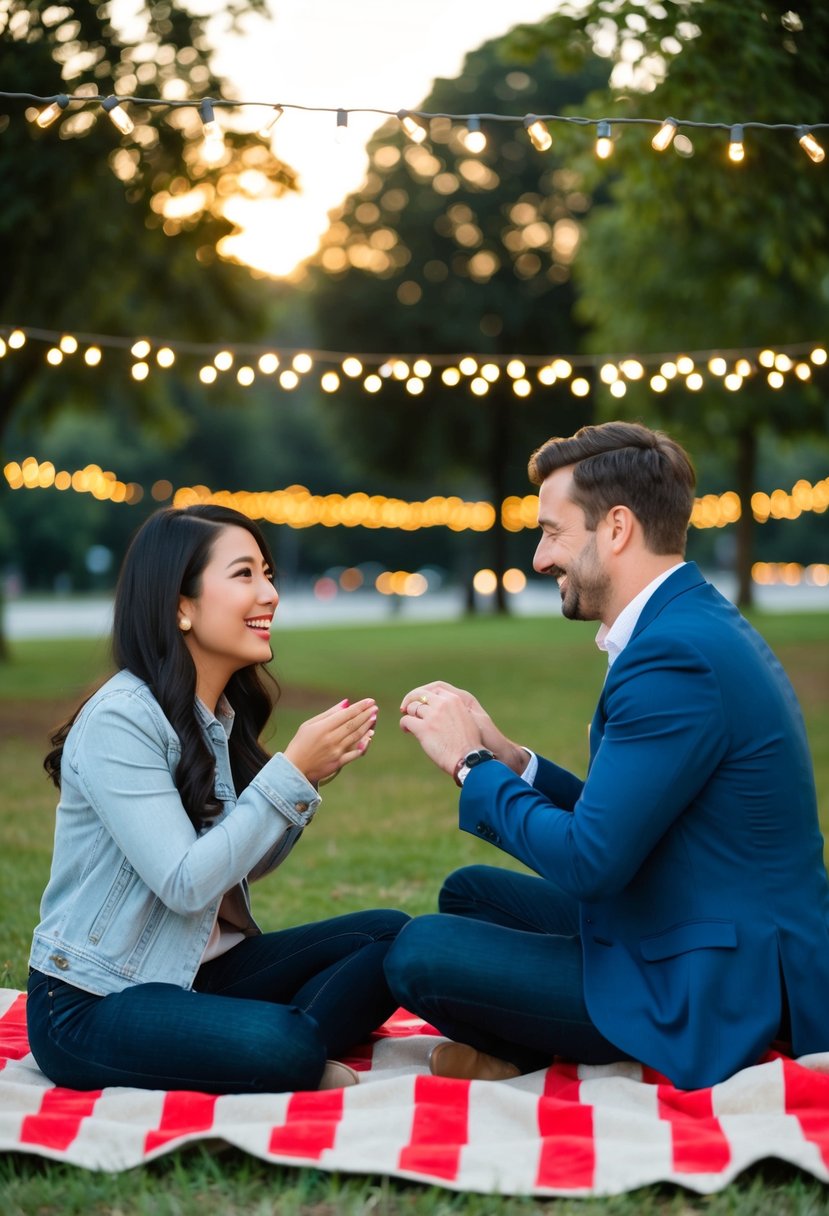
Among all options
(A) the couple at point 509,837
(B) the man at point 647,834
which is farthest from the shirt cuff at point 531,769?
(B) the man at point 647,834

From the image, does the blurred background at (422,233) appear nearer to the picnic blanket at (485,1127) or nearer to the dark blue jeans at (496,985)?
the dark blue jeans at (496,985)

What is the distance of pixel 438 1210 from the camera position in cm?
259

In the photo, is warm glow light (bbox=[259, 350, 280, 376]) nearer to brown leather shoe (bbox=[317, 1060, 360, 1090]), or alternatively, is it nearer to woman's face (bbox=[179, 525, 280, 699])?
woman's face (bbox=[179, 525, 280, 699])

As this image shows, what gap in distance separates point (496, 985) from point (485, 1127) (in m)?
0.31

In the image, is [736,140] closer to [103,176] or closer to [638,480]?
[638,480]

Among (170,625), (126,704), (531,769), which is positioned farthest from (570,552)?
(126,704)

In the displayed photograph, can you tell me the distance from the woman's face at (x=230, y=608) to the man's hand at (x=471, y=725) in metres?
0.42

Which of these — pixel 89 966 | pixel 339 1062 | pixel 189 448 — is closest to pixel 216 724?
pixel 89 966

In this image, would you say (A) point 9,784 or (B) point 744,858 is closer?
(B) point 744,858

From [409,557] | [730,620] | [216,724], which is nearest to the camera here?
[730,620]

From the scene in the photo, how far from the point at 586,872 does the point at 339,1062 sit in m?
1.07

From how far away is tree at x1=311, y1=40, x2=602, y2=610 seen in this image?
29250mm

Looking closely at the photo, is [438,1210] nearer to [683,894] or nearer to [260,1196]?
[260,1196]

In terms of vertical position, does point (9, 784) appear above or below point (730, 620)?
below
